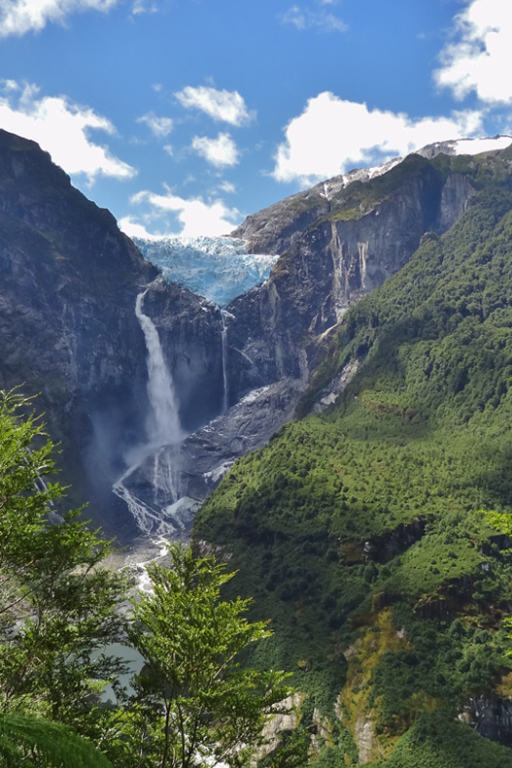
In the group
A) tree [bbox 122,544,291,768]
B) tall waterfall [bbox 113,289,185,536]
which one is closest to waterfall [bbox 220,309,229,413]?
tall waterfall [bbox 113,289,185,536]

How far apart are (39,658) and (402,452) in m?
75.6

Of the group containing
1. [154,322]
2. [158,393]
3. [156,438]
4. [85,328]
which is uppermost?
[154,322]

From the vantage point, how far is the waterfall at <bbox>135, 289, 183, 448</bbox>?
145m

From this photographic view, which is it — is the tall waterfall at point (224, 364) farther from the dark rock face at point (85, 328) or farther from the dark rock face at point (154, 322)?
the dark rock face at point (85, 328)

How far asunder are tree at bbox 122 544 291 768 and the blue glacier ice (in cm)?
15005

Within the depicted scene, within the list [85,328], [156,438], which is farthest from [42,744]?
[156,438]

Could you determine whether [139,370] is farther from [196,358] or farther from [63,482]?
[63,482]

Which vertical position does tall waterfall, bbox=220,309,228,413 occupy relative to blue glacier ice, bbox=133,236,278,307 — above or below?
below

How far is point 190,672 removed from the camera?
15.5 meters

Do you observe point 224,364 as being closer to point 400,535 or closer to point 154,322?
point 154,322

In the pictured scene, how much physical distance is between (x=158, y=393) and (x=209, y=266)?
4614cm

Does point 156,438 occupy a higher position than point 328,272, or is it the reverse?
point 328,272

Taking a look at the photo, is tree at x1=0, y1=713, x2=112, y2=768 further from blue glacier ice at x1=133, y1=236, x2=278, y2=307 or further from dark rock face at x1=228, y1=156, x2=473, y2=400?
blue glacier ice at x1=133, y1=236, x2=278, y2=307

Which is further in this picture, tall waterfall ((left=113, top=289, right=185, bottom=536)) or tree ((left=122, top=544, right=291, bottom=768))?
tall waterfall ((left=113, top=289, right=185, bottom=536))
